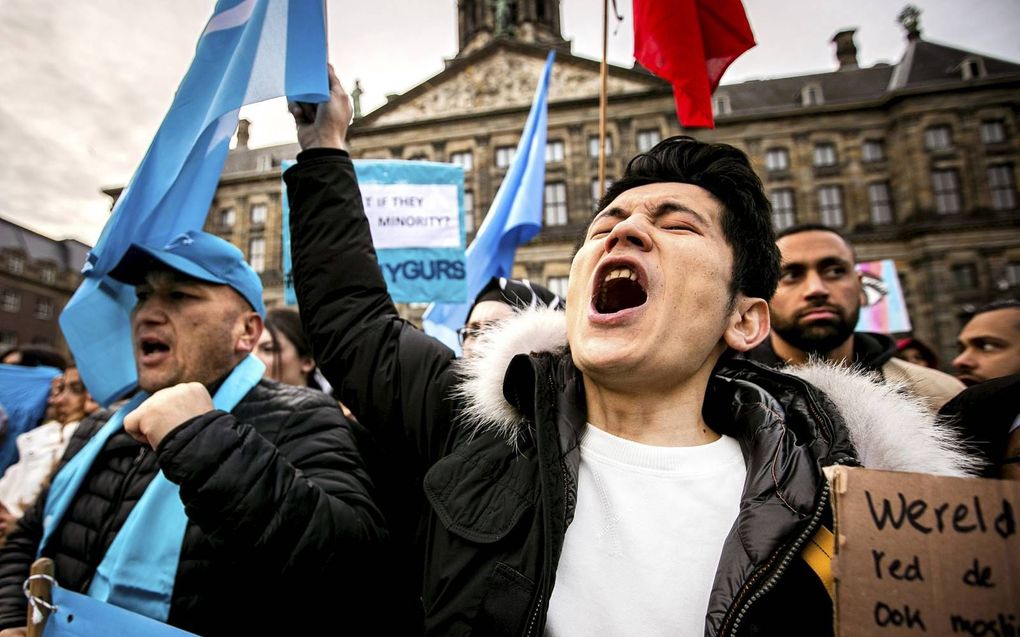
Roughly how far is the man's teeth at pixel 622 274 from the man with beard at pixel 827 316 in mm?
1773

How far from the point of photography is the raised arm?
1.39m

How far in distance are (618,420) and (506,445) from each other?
0.30 metres

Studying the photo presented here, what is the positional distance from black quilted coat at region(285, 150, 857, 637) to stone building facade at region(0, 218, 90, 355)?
43452 millimetres

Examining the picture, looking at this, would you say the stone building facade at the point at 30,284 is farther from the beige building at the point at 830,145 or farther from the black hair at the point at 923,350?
the black hair at the point at 923,350

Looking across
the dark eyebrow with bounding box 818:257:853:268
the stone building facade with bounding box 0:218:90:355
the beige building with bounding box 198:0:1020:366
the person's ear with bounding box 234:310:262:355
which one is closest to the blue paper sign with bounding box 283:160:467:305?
the person's ear with bounding box 234:310:262:355

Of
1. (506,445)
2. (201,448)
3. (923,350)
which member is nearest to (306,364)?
(201,448)

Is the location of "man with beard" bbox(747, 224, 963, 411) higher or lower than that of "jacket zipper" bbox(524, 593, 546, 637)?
higher

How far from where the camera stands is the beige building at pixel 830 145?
2336 centimetres

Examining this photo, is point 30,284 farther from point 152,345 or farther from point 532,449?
point 532,449

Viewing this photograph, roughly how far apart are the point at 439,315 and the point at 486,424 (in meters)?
3.99

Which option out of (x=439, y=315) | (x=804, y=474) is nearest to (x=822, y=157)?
(x=439, y=315)

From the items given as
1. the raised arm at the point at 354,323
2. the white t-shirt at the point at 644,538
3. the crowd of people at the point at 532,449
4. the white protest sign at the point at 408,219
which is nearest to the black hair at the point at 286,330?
the white protest sign at the point at 408,219

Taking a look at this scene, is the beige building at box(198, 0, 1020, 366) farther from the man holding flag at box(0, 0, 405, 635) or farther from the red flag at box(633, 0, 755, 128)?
the man holding flag at box(0, 0, 405, 635)

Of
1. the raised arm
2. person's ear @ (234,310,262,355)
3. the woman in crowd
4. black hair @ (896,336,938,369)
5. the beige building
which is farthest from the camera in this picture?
the beige building
